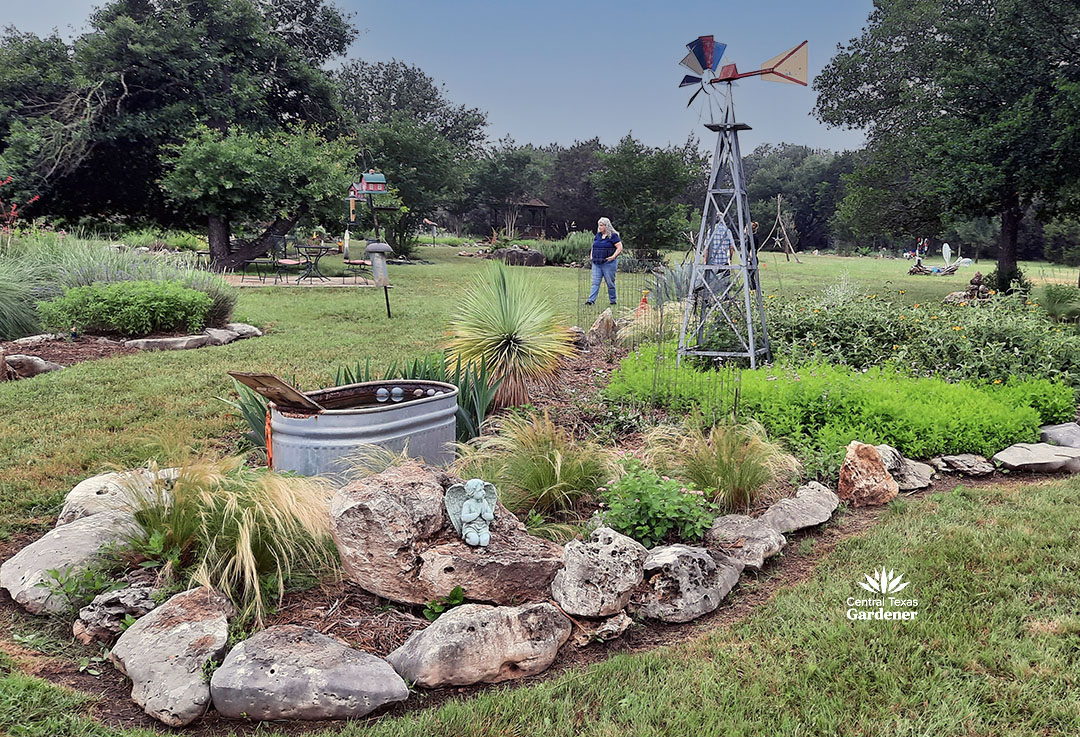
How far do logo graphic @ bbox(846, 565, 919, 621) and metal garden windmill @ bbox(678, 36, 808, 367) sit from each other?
9.21ft

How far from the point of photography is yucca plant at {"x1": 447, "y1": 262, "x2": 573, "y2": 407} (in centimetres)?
496

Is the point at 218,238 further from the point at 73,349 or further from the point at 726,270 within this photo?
the point at 726,270

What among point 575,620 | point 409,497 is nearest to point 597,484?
point 575,620

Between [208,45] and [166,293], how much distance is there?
12831 mm

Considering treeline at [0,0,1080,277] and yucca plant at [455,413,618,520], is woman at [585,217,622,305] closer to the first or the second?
treeline at [0,0,1080,277]

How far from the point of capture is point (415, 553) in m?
2.53

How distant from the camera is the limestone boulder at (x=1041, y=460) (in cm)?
411

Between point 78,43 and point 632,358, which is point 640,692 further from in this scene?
point 78,43

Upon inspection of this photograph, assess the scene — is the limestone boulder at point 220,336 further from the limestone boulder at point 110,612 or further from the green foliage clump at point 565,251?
the green foliage clump at point 565,251

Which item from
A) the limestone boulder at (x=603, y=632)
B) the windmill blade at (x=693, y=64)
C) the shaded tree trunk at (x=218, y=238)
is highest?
the windmill blade at (x=693, y=64)

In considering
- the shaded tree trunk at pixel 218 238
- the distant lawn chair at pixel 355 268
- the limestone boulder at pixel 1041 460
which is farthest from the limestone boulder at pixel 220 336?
the shaded tree trunk at pixel 218 238

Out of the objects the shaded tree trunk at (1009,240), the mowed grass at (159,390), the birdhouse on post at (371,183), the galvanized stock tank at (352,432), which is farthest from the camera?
the shaded tree trunk at (1009,240)

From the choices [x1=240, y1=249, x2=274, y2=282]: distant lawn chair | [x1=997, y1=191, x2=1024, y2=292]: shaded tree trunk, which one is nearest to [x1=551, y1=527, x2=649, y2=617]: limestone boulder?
[x1=240, y1=249, x2=274, y2=282]: distant lawn chair

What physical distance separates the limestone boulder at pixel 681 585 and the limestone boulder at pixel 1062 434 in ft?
A: 10.3
